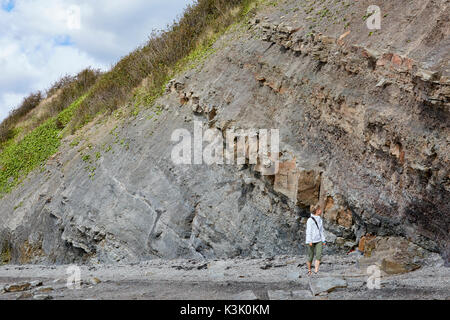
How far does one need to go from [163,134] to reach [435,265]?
29.4 feet

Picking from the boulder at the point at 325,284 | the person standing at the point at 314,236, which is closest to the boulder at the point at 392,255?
the person standing at the point at 314,236

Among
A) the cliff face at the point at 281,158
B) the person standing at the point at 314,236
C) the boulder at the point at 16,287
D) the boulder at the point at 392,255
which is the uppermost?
the cliff face at the point at 281,158

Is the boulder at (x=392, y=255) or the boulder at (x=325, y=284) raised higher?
the boulder at (x=392, y=255)

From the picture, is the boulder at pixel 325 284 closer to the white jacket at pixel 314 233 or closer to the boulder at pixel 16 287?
the white jacket at pixel 314 233

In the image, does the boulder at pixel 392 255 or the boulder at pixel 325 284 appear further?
the boulder at pixel 392 255

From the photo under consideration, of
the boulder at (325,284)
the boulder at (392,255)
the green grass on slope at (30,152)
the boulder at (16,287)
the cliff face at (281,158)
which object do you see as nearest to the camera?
the boulder at (325,284)

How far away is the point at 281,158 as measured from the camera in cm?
1051

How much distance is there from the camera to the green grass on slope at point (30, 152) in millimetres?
19688

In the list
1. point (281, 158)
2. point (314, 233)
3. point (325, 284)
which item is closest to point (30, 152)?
point (281, 158)

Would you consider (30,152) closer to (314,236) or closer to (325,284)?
(314,236)

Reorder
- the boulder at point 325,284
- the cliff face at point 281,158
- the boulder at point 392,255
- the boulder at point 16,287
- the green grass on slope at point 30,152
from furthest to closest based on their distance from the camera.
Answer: the green grass on slope at point 30,152
the boulder at point 16,287
the cliff face at point 281,158
the boulder at point 392,255
the boulder at point 325,284

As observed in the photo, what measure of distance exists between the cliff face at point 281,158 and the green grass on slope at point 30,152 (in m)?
2.80

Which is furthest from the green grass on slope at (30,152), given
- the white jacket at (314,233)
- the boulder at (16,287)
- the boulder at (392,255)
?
the boulder at (392,255)

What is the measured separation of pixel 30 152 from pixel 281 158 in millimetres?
14802
